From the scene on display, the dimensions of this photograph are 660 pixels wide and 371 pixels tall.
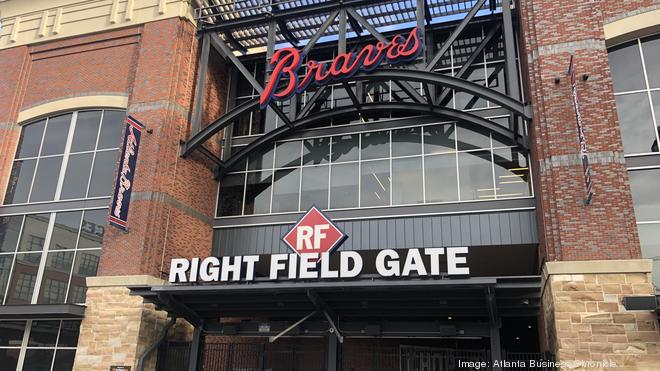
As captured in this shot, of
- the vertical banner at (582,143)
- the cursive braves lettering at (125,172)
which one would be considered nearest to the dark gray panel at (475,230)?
the vertical banner at (582,143)

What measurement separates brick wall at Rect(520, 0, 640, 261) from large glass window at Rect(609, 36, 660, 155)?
4.24 ft

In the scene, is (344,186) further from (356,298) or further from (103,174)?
(103,174)

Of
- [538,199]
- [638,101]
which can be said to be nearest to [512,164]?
[538,199]

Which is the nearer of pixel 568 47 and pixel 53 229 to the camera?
pixel 568 47

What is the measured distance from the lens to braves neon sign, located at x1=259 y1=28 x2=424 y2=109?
19.3m

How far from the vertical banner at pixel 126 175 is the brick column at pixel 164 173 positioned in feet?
0.87

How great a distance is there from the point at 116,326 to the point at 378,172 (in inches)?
415

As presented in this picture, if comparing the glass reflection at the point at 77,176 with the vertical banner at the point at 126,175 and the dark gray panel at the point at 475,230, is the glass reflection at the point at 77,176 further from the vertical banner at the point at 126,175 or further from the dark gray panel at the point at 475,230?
the dark gray panel at the point at 475,230

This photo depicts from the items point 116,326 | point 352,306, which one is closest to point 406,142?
point 352,306

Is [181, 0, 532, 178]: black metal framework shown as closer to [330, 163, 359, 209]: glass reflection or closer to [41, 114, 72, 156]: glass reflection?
[330, 163, 359, 209]: glass reflection

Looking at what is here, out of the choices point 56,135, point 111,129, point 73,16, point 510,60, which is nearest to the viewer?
point 510,60

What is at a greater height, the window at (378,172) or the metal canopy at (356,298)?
the window at (378,172)

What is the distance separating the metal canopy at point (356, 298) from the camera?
574 inches

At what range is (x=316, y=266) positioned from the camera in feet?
52.5
